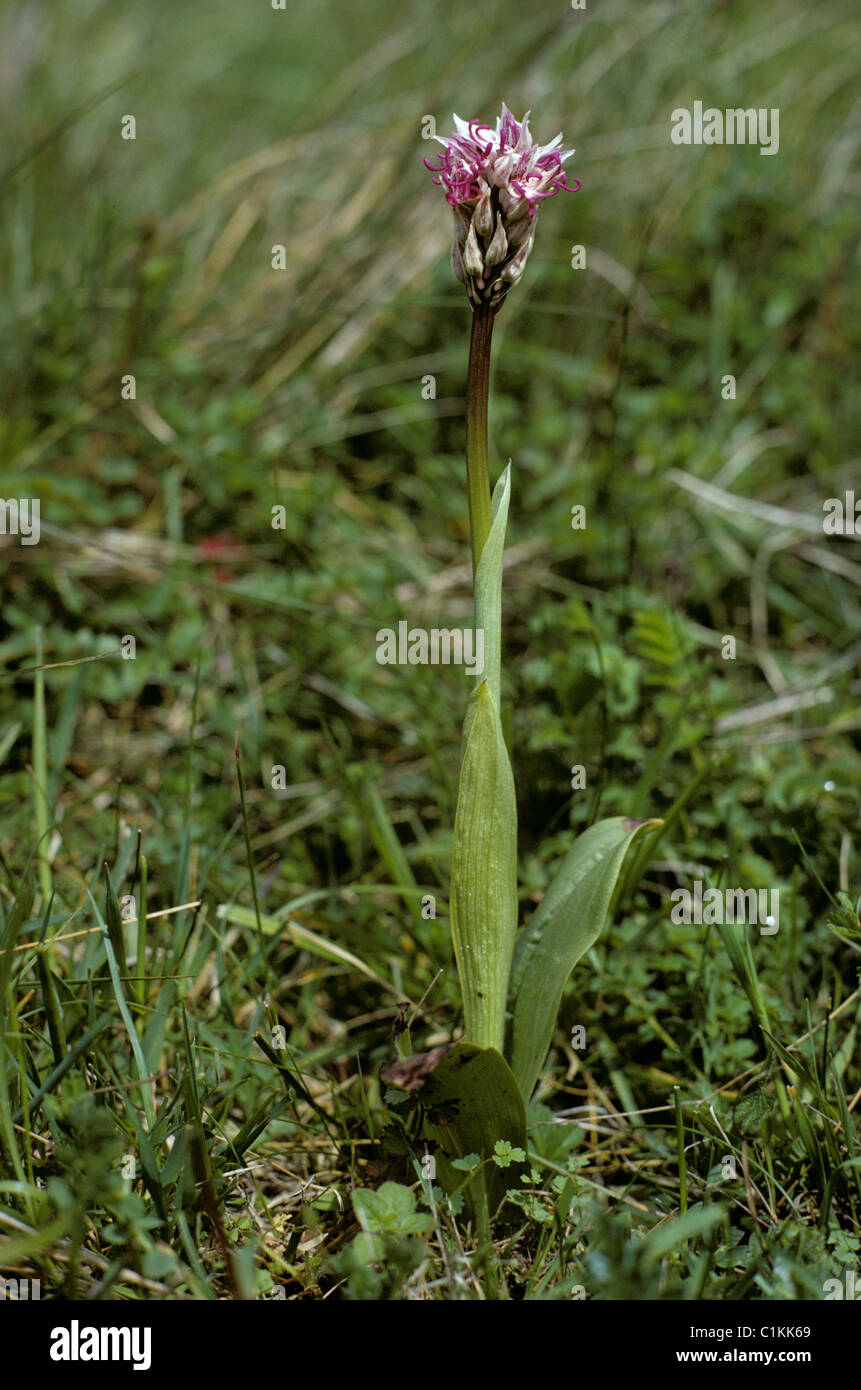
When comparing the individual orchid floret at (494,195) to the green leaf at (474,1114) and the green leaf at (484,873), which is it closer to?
Answer: the green leaf at (484,873)

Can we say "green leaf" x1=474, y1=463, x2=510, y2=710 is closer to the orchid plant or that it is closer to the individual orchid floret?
the orchid plant

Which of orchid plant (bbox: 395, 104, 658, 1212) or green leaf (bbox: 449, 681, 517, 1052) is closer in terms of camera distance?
orchid plant (bbox: 395, 104, 658, 1212)

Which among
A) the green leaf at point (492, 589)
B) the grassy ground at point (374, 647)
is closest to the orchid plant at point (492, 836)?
the green leaf at point (492, 589)

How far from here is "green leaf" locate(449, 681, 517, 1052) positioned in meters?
1.40

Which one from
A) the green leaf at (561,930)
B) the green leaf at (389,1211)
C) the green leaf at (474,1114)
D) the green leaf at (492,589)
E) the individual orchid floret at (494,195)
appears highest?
the individual orchid floret at (494,195)

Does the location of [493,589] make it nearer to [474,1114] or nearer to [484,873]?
[484,873]

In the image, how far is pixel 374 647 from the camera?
103 inches

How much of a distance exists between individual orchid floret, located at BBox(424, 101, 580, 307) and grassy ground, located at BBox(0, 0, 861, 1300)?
879mm

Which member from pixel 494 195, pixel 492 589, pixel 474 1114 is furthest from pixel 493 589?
pixel 474 1114

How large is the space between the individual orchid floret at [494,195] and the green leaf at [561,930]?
0.80 meters

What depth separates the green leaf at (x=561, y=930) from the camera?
146cm

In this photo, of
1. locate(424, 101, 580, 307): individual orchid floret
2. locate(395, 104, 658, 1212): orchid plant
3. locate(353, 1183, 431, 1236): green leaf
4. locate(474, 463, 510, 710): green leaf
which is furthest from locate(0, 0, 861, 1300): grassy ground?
locate(424, 101, 580, 307): individual orchid floret

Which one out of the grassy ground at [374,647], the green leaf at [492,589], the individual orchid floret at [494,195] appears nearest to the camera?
the individual orchid floret at [494,195]
